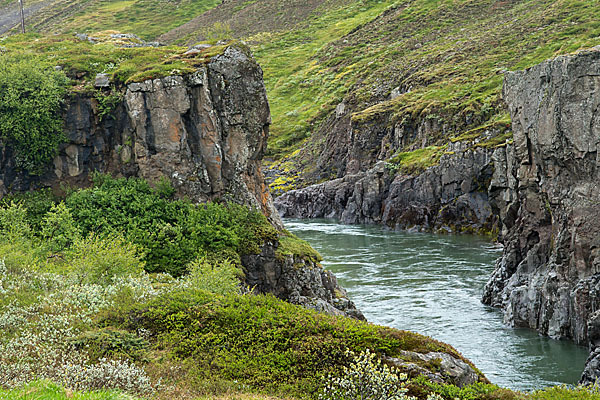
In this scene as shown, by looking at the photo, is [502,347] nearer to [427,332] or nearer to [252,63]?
[427,332]

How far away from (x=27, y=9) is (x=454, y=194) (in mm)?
169942

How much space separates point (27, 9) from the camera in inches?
7254

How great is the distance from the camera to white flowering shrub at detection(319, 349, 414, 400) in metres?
10.0

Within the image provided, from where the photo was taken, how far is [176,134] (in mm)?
27234

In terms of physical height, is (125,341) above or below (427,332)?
above

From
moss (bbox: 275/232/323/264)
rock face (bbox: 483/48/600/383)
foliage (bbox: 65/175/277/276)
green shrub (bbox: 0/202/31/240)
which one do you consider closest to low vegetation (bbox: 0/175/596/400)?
green shrub (bbox: 0/202/31/240)

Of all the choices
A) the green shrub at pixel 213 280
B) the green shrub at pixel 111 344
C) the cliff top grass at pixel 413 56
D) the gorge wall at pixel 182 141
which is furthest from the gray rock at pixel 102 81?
the cliff top grass at pixel 413 56

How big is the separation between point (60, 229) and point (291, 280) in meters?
9.81

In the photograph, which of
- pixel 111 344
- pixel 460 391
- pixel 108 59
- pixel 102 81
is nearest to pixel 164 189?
pixel 102 81

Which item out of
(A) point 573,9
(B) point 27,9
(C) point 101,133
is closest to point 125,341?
(C) point 101,133

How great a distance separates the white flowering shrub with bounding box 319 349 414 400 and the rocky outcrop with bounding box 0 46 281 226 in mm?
17742

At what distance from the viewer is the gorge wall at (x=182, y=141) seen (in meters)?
27.1

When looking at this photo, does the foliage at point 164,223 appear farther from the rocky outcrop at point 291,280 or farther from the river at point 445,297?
the river at point 445,297

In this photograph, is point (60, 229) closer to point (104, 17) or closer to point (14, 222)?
point (14, 222)
